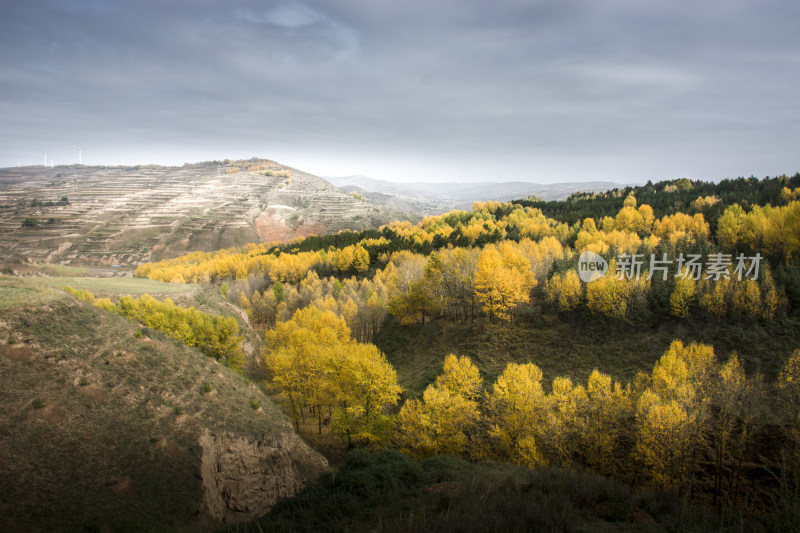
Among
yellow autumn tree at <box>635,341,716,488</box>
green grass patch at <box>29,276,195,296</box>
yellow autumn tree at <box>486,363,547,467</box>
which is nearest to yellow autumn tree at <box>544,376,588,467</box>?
yellow autumn tree at <box>486,363,547,467</box>

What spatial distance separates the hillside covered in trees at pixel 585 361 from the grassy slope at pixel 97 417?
11.9m

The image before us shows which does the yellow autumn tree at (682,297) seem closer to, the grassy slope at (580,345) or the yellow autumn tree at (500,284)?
the grassy slope at (580,345)

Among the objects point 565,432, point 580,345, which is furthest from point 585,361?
point 565,432

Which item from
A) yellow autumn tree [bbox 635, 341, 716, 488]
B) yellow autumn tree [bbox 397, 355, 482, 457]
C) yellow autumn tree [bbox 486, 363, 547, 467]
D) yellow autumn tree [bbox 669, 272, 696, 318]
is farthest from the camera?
yellow autumn tree [bbox 669, 272, 696, 318]

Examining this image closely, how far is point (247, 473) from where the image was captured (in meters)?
24.2

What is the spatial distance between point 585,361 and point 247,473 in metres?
41.5

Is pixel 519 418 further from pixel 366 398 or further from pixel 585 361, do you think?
pixel 585 361

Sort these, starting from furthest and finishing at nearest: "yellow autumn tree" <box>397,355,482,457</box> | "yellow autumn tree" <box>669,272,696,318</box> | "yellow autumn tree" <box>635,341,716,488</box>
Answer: "yellow autumn tree" <box>669,272,696,318</box>
"yellow autumn tree" <box>397,355,482,457</box>
"yellow autumn tree" <box>635,341,716,488</box>

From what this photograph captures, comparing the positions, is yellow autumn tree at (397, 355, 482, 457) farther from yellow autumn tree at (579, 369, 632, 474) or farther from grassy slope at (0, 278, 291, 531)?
grassy slope at (0, 278, 291, 531)

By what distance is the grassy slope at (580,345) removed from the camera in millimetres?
42500

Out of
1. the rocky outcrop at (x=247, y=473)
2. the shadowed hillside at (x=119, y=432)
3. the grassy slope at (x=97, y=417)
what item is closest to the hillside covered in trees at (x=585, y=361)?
the rocky outcrop at (x=247, y=473)

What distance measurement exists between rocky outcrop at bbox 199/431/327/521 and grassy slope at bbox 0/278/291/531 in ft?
2.97

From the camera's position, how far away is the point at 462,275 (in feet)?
201

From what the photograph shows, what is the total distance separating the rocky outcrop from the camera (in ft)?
73.6
